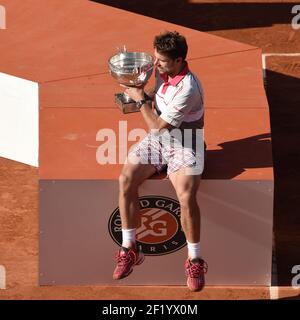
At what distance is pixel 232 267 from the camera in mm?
9062

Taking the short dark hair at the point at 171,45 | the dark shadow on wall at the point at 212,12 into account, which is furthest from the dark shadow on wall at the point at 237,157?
the dark shadow on wall at the point at 212,12

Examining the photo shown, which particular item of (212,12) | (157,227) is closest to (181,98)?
(157,227)

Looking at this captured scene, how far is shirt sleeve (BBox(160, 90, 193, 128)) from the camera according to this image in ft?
27.5

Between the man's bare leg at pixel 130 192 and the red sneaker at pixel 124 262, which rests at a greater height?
the man's bare leg at pixel 130 192

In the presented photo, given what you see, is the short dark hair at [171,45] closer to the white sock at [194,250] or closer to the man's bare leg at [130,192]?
the man's bare leg at [130,192]

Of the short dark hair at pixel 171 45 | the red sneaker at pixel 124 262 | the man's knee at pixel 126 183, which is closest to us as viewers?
the short dark hair at pixel 171 45

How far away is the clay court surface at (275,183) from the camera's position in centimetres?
900

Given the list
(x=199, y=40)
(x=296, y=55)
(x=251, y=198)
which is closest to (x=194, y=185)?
(x=251, y=198)

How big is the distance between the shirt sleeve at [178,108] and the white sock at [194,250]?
100 cm

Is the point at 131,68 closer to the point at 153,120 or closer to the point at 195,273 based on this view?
the point at 153,120

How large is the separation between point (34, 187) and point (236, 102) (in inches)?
84.9

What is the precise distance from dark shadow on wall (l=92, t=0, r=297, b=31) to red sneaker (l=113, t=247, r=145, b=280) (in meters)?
5.91

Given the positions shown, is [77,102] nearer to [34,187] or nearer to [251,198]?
[34,187]

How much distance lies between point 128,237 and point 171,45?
165cm
